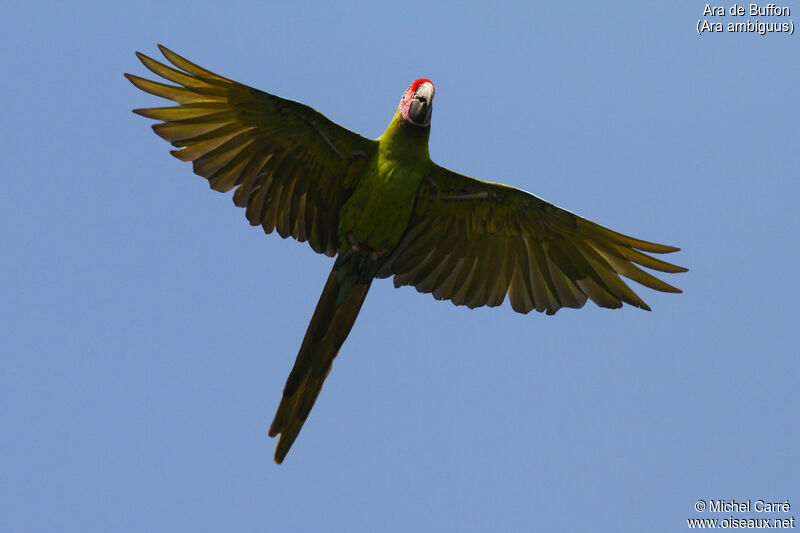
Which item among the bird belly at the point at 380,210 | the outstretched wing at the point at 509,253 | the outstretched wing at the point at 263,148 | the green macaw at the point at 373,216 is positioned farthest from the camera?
the outstretched wing at the point at 509,253

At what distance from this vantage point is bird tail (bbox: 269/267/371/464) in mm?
9430

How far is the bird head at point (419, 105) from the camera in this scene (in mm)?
9133

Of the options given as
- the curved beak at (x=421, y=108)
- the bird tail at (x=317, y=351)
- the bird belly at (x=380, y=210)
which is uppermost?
the curved beak at (x=421, y=108)

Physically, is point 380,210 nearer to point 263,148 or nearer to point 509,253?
point 263,148

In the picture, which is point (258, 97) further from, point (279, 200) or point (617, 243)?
point (617, 243)

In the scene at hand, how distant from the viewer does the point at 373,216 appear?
9297mm

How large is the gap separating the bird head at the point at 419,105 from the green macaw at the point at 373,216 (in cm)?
1

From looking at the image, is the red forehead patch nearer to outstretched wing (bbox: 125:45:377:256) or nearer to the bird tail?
outstretched wing (bbox: 125:45:377:256)

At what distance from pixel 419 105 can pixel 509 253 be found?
6.55 feet

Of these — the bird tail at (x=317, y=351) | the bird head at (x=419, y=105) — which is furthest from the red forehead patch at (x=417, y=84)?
the bird tail at (x=317, y=351)

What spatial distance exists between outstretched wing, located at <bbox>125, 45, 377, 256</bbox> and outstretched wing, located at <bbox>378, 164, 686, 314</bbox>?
0.83 meters

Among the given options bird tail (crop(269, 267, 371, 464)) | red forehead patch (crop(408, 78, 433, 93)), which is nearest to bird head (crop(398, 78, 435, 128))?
red forehead patch (crop(408, 78, 433, 93))

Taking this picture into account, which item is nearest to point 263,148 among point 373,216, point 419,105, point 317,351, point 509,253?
point 373,216

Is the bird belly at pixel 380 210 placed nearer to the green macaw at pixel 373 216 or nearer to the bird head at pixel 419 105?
the green macaw at pixel 373 216
